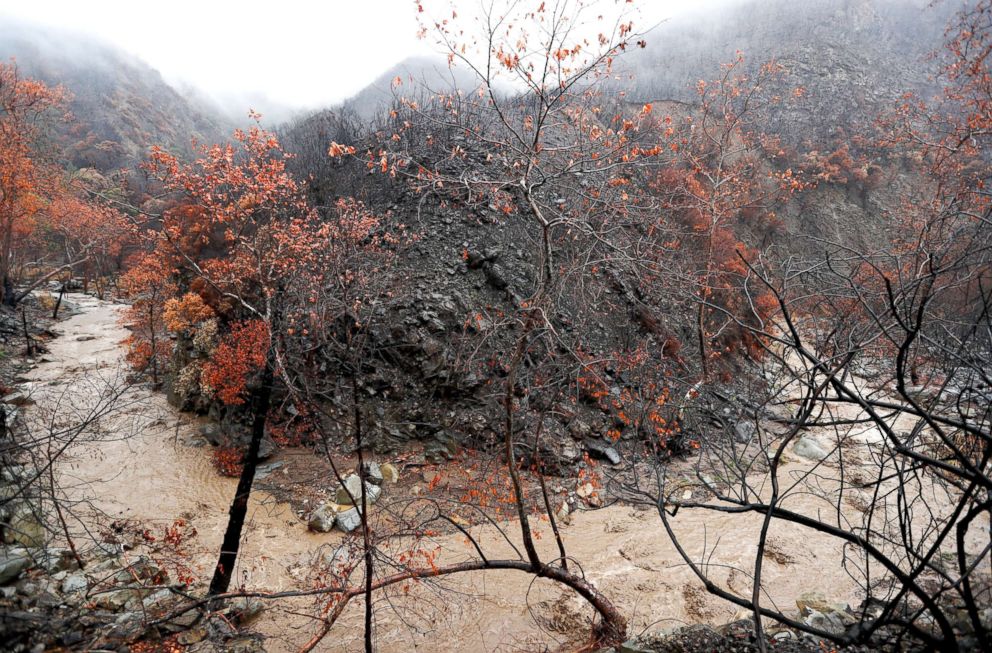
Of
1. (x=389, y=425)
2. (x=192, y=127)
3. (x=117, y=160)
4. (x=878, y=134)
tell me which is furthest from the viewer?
(x=192, y=127)

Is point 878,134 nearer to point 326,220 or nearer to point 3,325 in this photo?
point 326,220

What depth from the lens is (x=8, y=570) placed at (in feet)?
17.9

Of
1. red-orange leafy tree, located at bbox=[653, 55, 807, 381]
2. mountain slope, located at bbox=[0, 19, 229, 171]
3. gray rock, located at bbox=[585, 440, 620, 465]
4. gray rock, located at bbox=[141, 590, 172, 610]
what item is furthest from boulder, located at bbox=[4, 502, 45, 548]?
mountain slope, located at bbox=[0, 19, 229, 171]

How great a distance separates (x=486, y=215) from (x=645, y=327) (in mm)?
6435

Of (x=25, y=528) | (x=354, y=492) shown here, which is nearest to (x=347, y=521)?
(x=354, y=492)

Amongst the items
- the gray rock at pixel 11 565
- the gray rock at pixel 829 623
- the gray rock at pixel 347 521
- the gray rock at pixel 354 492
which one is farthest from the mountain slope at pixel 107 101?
the gray rock at pixel 829 623

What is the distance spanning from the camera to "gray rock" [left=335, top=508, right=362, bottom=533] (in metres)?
9.23

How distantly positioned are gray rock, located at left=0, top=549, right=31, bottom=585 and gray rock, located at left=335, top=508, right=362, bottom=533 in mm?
4682

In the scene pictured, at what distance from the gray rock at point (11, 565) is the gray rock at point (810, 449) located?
15521mm

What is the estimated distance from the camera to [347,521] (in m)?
9.27

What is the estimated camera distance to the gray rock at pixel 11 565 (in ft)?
17.7

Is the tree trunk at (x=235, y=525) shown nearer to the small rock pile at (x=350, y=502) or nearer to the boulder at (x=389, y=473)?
the small rock pile at (x=350, y=502)

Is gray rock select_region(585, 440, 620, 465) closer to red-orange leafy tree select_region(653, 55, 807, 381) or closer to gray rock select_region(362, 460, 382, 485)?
red-orange leafy tree select_region(653, 55, 807, 381)

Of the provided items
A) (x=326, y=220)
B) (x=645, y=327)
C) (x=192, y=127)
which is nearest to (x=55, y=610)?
(x=326, y=220)
